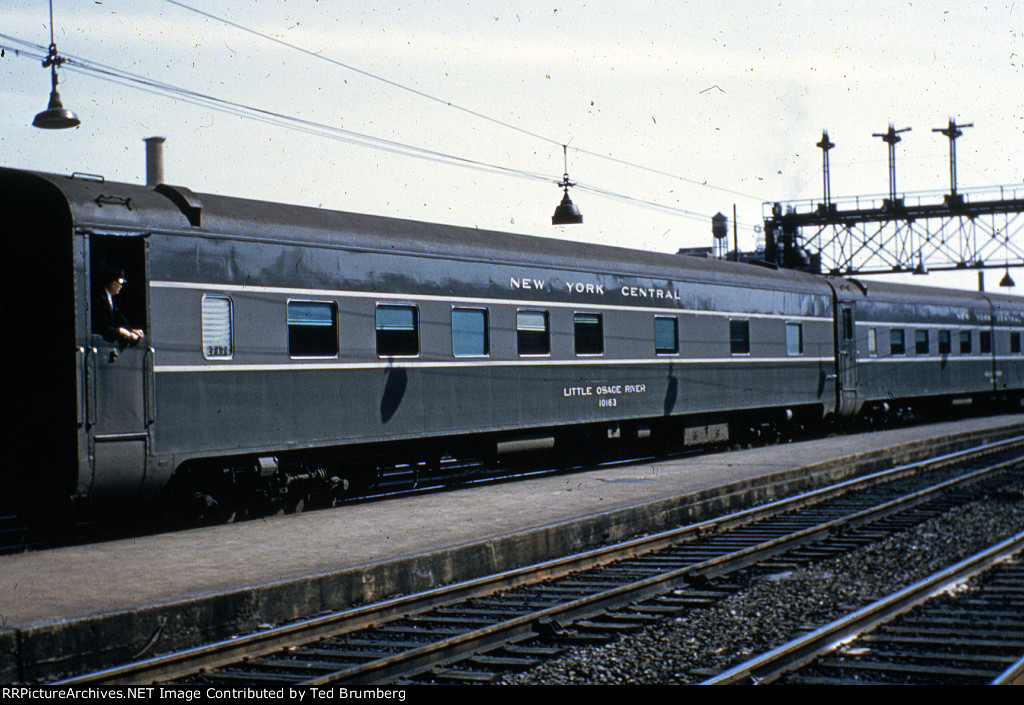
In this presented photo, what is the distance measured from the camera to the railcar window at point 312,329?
39.5 feet

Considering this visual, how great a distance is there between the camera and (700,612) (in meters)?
8.26

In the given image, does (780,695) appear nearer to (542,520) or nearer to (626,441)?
(542,520)

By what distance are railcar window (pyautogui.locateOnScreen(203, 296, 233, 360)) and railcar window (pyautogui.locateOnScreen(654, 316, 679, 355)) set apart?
874cm

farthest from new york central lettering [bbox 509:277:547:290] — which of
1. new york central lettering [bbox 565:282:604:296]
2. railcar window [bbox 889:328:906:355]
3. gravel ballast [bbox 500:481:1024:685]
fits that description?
railcar window [bbox 889:328:906:355]

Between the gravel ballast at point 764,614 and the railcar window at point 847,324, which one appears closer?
the gravel ballast at point 764,614

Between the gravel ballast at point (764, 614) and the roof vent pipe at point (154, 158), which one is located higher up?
the roof vent pipe at point (154, 158)

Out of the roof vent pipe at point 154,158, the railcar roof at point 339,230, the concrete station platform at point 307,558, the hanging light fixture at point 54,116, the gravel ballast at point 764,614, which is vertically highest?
the roof vent pipe at point 154,158

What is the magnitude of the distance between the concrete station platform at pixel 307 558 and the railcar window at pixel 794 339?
677 centimetres

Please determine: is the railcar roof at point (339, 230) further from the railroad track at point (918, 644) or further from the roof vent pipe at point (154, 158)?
the roof vent pipe at point (154, 158)

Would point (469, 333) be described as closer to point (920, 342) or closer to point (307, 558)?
point (307, 558)

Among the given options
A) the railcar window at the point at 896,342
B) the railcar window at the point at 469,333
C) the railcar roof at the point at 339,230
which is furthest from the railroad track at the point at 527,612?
the railcar window at the point at 896,342

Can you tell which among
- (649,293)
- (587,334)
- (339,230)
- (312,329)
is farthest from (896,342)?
(312,329)

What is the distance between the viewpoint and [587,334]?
16.6m

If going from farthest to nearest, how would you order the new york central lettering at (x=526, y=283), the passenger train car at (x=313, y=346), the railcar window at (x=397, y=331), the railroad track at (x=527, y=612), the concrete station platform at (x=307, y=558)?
the new york central lettering at (x=526, y=283), the railcar window at (x=397, y=331), the passenger train car at (x=313, y=346), the concrete station platform at (x=307, y=558), the railroad track at (x=527, y=612)
